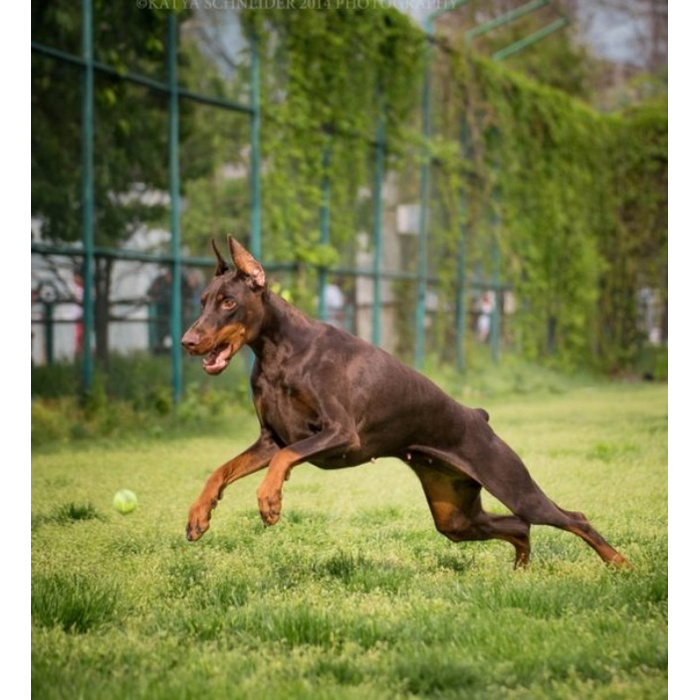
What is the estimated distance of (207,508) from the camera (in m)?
3.31

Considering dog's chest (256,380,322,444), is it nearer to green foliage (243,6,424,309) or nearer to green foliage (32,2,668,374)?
green foliage (32,2,668,374)

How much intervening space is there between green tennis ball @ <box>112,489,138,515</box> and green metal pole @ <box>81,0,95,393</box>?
103 inches

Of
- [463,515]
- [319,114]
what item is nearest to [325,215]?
[319,114]

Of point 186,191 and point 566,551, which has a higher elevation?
Answer: point 186,191

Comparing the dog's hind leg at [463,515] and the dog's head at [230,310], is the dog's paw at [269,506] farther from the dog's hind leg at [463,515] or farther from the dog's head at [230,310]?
the dog's hind leg at [463,515]

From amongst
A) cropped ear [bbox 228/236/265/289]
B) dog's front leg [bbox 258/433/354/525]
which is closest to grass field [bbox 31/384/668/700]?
dog's front leg [bbox 258/433/354/525]

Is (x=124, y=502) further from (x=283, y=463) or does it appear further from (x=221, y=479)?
(x=283, y=463)

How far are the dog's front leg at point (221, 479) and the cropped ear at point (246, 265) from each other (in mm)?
489

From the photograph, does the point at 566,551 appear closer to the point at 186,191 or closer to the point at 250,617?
the point at 250,617

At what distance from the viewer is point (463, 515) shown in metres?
3.81

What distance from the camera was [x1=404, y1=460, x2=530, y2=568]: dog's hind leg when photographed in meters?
3.77

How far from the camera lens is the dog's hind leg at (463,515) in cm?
377
